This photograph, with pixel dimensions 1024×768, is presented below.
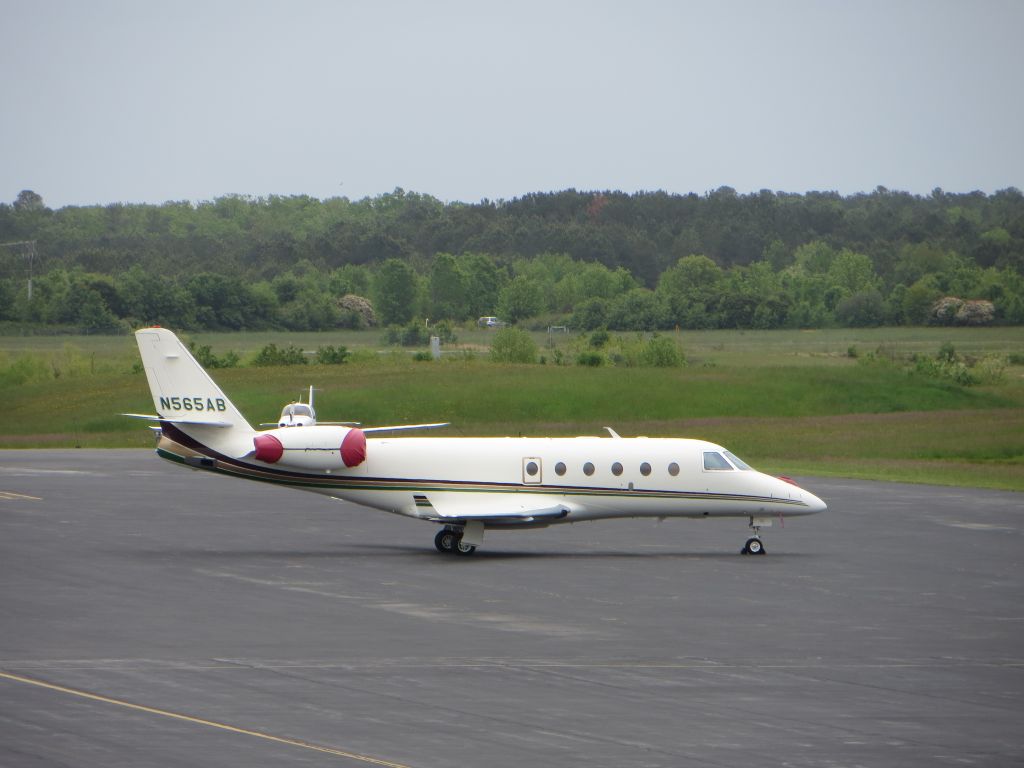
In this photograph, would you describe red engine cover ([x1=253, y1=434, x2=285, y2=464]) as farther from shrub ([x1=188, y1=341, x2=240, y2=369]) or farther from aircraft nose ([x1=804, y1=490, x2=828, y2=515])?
shrub ([x1=188, y1=341, x2=240, y2=369])

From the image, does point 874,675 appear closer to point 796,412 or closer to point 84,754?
point 84,754

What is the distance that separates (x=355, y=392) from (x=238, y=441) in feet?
197

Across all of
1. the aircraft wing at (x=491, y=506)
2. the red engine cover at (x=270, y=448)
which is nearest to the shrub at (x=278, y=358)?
the red engine cover at (x=270, y=448)

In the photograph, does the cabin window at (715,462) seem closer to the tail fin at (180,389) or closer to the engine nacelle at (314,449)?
the engine nacelle at (314,449)

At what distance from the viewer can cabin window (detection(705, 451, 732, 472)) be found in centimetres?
→ 3456

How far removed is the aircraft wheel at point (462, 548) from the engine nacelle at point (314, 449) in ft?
Result: 9.66

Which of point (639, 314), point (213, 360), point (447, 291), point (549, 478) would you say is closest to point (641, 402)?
point (213, 360)

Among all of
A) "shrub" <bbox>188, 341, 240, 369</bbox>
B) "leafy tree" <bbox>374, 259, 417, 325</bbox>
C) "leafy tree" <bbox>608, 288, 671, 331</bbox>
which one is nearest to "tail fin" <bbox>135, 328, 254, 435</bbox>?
"shrub" <bbox>188, 341, 240, 369</bbox>

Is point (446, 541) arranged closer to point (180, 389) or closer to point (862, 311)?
point (180, 389)

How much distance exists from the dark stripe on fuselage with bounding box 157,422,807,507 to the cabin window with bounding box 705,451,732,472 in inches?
24.2

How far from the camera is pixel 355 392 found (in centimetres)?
9412

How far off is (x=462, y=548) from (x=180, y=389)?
7459mm

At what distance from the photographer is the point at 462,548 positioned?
113ft

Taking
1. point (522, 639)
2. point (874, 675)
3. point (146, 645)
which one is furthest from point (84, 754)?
point (874, 675)
